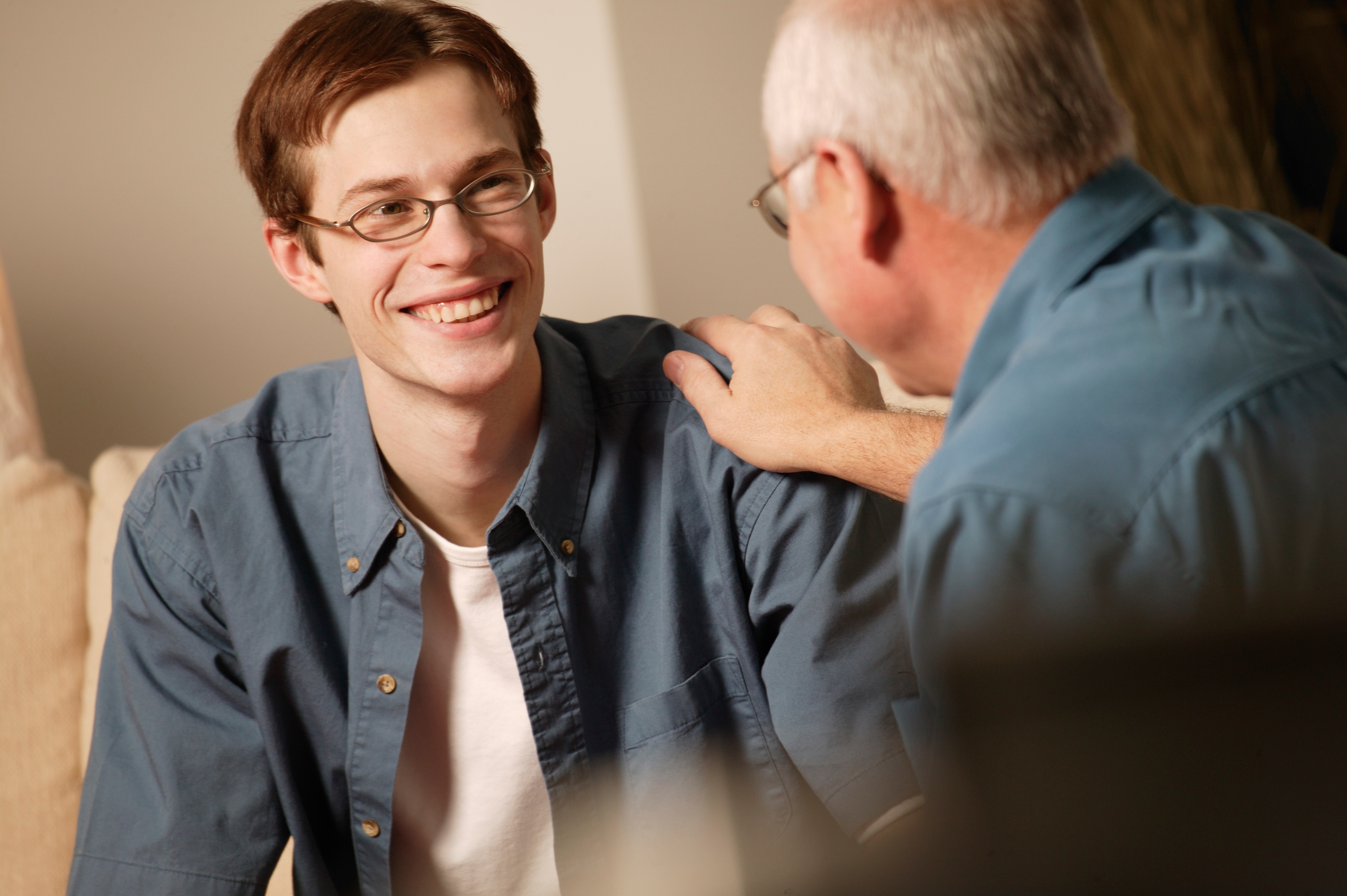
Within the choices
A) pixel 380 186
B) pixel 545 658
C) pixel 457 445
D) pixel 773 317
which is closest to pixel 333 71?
pixel 380 186

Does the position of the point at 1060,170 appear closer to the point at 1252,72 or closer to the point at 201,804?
the point at 201,804

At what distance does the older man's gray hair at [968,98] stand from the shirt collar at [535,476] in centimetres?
47

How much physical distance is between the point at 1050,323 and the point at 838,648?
46cm

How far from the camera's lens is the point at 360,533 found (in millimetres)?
1065

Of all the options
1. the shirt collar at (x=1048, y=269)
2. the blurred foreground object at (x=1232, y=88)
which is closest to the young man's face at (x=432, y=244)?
the shirt collar at (x=1048, y=269)

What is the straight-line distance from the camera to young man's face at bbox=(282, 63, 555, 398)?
966mm

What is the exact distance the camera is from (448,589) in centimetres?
108

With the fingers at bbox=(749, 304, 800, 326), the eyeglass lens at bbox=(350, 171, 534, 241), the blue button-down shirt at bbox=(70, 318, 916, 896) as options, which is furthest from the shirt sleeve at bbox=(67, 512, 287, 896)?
the fingers at bbox=(749, 304, 800, 326)

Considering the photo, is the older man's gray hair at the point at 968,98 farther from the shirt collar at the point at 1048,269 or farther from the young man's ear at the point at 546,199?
the young man's ear at the point at 546,199

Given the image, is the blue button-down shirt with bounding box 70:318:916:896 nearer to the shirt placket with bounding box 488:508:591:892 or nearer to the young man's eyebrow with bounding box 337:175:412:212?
the shirt placket with bounding box 488:508:591:892

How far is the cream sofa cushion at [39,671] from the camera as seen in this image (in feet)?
4.25

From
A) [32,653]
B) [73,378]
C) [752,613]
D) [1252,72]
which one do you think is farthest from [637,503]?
[1252,72]

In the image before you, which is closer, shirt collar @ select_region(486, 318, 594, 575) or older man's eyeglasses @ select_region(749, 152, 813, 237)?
older man's eyeglasses @ select_region(749, 152, 813, 237)

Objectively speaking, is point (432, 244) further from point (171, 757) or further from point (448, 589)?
point (171, 757)
